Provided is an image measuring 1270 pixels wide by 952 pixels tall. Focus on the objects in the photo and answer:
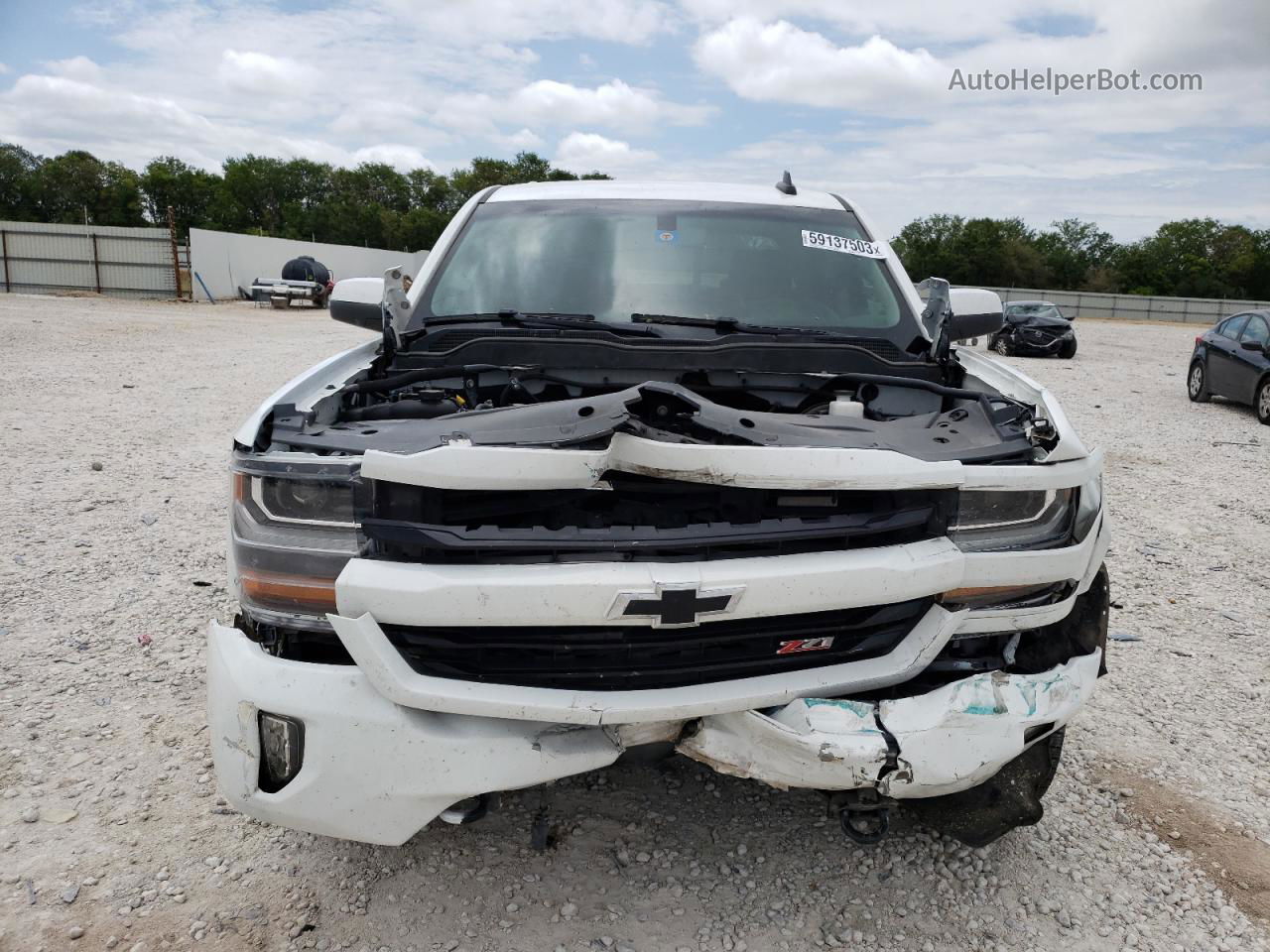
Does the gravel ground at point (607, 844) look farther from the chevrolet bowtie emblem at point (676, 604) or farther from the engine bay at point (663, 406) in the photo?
the engine bay at point (663, 406)

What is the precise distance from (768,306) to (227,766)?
229cm

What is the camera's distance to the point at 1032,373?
16.8 m

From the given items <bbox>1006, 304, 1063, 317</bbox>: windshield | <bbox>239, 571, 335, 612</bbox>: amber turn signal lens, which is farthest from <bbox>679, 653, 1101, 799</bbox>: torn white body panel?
<bbox>1006, 304, 1063, 317</bbox>: windshield

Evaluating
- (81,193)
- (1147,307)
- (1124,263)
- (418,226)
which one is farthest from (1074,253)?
(81,193)

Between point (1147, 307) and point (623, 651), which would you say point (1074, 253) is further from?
point (623, 651)

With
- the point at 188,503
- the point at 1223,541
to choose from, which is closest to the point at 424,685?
the point at 188,503

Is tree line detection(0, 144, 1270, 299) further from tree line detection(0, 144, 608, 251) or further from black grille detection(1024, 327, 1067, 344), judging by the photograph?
black grille detection(1024, 327, 1067, 344)

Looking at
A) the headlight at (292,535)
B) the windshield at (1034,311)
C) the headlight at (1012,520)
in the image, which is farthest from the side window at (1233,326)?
the headlight at (292,535)

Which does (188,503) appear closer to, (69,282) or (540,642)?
(540,642)

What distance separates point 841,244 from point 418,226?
73249mm

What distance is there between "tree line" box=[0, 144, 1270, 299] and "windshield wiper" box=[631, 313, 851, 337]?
61.6 meters

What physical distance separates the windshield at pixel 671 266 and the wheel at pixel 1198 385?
11470 millimetres

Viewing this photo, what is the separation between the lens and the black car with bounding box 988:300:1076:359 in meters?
20.5

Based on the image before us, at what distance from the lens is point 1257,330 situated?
11656mm
